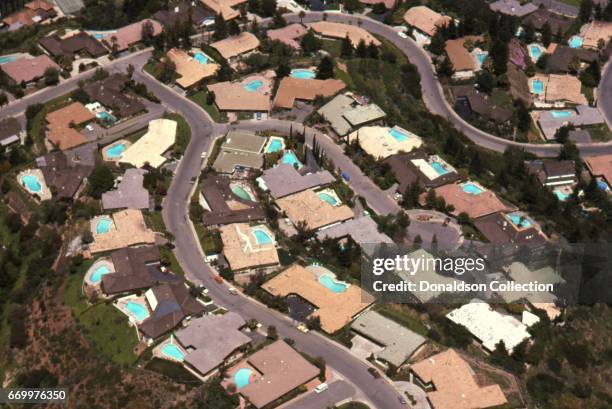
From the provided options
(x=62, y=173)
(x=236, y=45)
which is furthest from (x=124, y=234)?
(x=236, y=45)

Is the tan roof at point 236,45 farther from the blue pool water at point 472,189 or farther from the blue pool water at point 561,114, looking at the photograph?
the blue pool water at point 561,114

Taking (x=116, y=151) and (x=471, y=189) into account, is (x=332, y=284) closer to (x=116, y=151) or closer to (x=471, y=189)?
(x=471, y=189)

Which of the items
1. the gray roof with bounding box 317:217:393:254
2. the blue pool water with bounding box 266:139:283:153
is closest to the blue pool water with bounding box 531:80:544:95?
the blue pool water with bounding box 266:139:283:153

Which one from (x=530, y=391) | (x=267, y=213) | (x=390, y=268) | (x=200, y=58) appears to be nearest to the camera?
(x=530, y=391)

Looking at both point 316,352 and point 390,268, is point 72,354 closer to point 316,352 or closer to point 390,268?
point 316,352

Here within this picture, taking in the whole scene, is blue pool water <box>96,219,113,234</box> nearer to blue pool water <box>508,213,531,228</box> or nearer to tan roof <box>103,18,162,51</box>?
tan roof <box>103,18,162,51</box>


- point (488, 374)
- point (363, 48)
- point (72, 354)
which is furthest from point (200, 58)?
point (488, 374)
